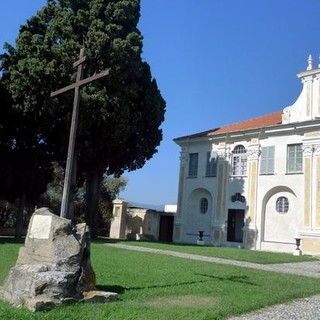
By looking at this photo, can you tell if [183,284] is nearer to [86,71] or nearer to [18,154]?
[86,71]

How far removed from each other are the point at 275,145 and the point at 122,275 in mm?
19639

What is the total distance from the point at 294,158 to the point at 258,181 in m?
2.80

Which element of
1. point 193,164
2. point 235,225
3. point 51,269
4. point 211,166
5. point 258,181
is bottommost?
point 51,269

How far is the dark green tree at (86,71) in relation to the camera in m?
22.0

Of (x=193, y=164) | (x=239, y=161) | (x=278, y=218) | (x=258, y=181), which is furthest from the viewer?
(x=193, y=164)

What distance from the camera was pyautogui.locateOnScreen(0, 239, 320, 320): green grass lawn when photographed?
20.6 ft

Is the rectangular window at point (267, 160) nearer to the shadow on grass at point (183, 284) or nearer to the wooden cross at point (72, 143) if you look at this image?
the shadow on grass at point (183, 284)

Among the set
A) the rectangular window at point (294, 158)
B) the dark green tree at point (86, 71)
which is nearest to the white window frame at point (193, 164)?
the rectangular window at point (294, 158)

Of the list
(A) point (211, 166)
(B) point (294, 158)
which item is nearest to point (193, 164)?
(A) point (211, 166)

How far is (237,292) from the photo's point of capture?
864 centimetres

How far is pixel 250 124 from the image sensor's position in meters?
30.9

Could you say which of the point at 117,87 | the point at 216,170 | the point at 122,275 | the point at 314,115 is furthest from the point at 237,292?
the point at 216,170

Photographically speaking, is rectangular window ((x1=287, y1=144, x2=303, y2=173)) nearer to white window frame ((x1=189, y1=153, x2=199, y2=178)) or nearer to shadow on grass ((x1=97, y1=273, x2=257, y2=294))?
white window frame ((x1=189, y1=153, x2=199, y2=178))

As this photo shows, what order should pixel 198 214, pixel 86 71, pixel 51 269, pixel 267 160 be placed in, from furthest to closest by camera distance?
pixel 198 214
pixel 267 160
pixel 86 71
pixel 51 269
